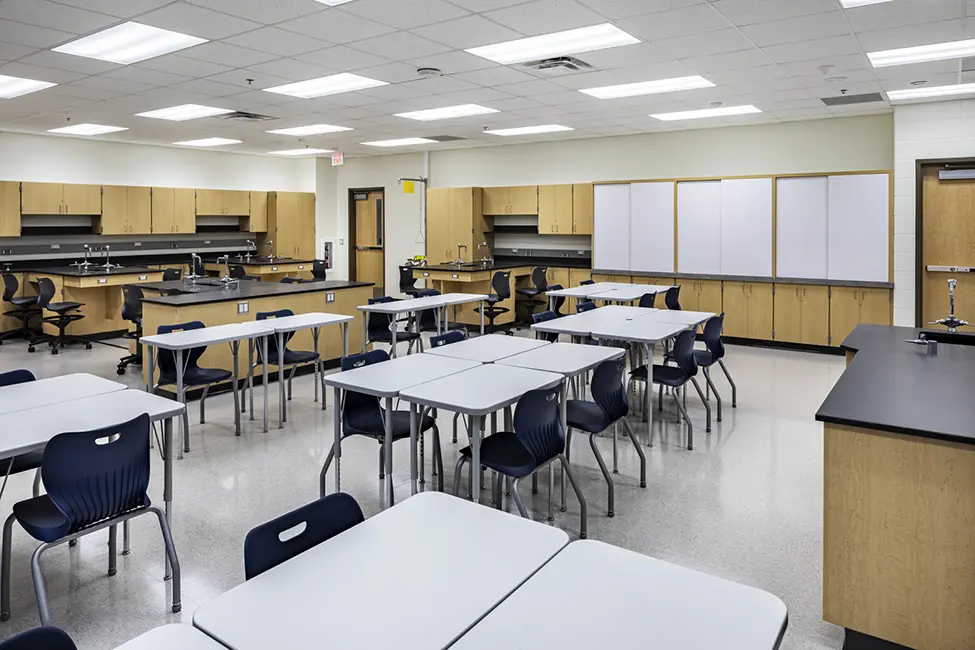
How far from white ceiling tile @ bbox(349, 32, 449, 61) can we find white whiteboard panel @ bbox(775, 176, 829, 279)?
18.5 feet

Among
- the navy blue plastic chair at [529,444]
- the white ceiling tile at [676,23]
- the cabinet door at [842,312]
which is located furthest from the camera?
the cabinet door at [842,312]

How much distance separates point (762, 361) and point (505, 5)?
5669mm

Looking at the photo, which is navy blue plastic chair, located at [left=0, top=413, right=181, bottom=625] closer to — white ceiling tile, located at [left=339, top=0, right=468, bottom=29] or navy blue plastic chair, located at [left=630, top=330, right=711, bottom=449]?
white ceiling tile, located at [left=339, top=0, right=468, bottom=29]

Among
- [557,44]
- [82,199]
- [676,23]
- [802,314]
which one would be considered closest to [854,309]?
[802,314]

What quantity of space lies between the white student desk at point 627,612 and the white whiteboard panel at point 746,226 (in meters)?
8.41

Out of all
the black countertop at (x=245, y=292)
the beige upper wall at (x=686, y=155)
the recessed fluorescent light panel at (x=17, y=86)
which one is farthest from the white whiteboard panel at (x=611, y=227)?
the recessed fluorescent light panel at (x=17, y=86)

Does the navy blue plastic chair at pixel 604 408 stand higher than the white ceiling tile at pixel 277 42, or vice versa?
the white ceiling tile at pixel 277 42

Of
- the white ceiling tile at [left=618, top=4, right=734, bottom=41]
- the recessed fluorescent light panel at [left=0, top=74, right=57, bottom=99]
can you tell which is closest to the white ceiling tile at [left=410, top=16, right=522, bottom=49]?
the white ceiling tile at [left=618, top=4, right=734, bottom=41]

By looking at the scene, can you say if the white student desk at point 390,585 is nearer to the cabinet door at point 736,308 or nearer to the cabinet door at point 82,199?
the cabinet door at point 736,308

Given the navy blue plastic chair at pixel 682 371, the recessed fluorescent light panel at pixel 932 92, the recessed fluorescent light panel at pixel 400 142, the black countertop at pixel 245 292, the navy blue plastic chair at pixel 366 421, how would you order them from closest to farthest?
the navy blue plastic chair at pixel 366 421
the navy blue plastic chair at pixel 682 371
the black countertop at pixel 245 292
the recessed fluorescent light panel at pixel 932 92
the recessed fluorescent light panel at pixel 400 142

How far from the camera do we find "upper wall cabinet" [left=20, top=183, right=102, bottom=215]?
9.94 metres

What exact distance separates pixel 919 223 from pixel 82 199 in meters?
11.8

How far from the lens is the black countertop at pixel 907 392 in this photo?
2434mm

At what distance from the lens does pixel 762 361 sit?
829cm
